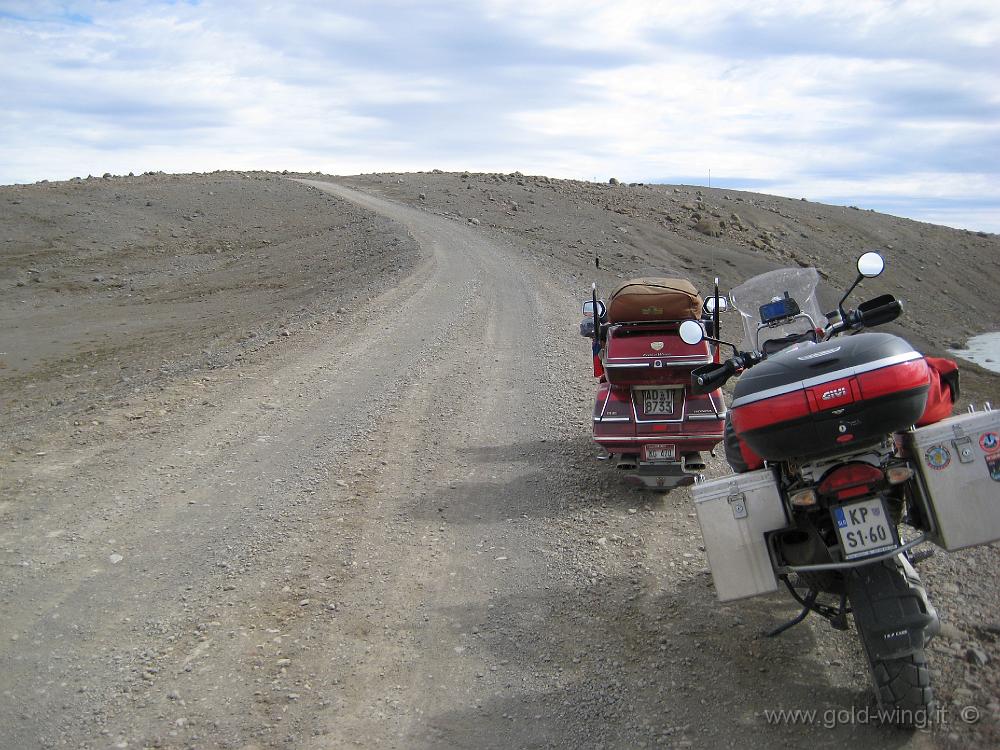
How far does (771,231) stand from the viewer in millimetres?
41438

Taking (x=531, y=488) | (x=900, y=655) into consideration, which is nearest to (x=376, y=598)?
(x=531, y=488)

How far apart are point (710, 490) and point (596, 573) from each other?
1779 mm

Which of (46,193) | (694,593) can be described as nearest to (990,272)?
(46,193)

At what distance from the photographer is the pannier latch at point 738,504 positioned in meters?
4.00

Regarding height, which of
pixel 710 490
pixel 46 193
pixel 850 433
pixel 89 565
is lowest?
pixel 89 565

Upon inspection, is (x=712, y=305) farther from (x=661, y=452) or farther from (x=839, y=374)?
(x=839, y=374)

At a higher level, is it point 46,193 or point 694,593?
point 46,193

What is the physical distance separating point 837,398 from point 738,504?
0.70 meters

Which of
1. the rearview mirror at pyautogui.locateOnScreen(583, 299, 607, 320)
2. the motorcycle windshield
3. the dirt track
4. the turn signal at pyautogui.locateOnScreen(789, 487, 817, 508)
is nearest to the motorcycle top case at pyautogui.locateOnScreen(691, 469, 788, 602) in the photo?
the turn signal at pyautogui.locateOnScreen(789, 487, 817, 508)

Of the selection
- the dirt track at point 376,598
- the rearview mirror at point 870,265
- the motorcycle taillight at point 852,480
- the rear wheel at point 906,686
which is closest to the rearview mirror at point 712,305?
the dirt track at point 376,598

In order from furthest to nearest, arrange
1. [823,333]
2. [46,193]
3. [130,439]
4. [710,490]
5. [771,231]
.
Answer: [771,231] < [46,193] < [130,439] < [823,333] < [710,490]

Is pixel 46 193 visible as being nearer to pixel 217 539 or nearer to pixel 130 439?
pixel 130 439

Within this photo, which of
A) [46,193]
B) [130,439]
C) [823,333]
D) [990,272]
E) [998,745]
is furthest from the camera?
[990,272]

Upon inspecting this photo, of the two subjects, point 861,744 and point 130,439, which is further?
point 130,439
